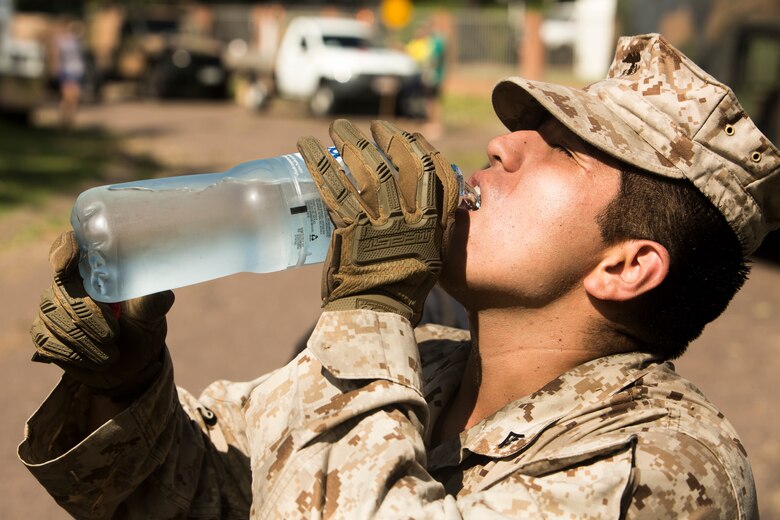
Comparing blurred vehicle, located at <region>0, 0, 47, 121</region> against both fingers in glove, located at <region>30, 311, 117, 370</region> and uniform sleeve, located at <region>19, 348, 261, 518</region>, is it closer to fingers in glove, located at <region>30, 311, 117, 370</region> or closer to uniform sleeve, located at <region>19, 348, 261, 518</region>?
uniform sleeve, located at <region>19, 348, 261, 518</region>

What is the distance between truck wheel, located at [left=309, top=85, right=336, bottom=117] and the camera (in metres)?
20.6

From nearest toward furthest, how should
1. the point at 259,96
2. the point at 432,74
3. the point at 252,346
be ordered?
the point at 252,346
the point at 432,74
the point at 259,96

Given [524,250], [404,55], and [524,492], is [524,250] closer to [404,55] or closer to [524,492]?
[524,492]

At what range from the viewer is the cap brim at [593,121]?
7.37 feet

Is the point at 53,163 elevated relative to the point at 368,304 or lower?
lower

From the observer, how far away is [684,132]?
7.39 feet

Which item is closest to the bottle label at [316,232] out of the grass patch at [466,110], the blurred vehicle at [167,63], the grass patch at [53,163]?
the grass patch at [53,163]

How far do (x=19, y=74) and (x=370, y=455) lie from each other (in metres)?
16.9

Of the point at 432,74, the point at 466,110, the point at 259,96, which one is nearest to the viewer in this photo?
the point at 432,74

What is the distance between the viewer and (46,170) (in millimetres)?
13414

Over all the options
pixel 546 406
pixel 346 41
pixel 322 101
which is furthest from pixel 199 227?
pixel 346 41

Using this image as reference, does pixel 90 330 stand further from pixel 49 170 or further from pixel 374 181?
pixel 49 170

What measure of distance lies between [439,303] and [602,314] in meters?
1.27

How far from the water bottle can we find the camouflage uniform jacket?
0.30m
